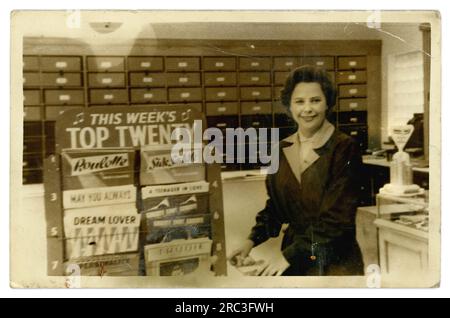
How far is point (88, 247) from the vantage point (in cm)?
162

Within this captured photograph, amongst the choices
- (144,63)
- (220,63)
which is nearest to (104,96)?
(144,63)

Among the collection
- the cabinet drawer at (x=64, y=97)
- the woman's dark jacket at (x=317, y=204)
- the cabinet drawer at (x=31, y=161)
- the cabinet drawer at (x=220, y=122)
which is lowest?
the woman's dark jacket at (x=317, y=204)

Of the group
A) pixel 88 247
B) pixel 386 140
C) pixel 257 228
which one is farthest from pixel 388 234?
pixel 88 247

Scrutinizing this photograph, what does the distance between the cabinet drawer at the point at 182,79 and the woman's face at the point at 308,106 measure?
0.31 m

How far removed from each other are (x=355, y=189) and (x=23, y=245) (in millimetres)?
1034

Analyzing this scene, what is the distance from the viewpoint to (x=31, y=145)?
1.58 metres

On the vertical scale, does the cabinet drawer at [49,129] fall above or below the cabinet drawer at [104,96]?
below

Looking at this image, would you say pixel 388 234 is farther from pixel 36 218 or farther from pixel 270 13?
pixel 36 218

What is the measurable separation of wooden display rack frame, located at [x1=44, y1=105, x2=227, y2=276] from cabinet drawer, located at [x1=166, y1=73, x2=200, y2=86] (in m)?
0.07

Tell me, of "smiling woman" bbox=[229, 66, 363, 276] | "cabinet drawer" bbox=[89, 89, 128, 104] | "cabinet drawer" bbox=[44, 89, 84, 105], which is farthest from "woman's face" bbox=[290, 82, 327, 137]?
"cabinet drawer" bbox=[44, 89, 84, 105]

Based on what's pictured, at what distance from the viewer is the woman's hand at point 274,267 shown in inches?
64.2

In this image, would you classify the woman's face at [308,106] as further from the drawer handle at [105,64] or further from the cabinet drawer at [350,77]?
the drawer handle at [105,64]

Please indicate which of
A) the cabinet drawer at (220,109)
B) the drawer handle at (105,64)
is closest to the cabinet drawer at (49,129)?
the drawer handle at (105,64)

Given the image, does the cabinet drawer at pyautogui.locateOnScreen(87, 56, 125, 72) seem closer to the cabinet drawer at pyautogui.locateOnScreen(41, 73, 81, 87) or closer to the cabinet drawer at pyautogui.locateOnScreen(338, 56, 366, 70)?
the cabinet drawer at pyautogui.locateOnScreen(41, 73, 81, 87)
